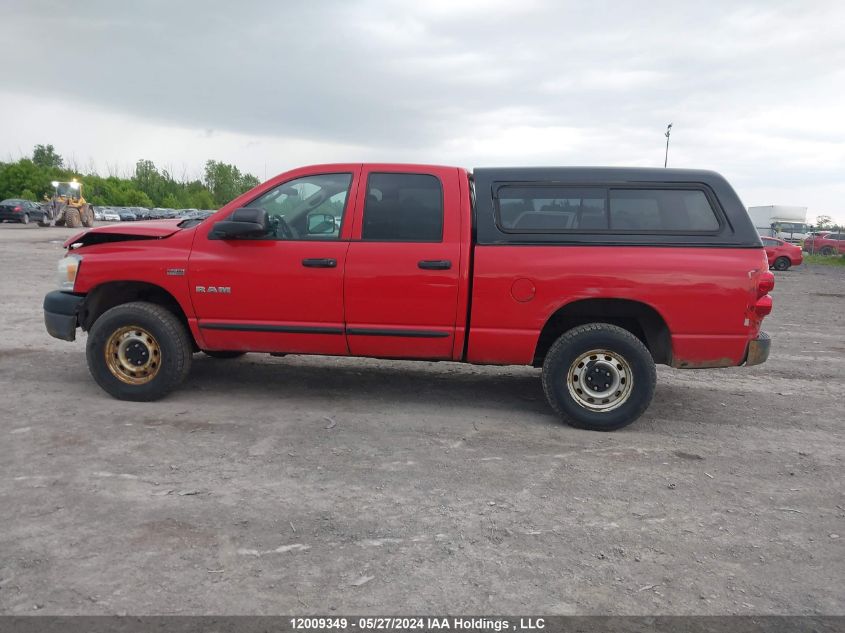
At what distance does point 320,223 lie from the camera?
16.6 ft

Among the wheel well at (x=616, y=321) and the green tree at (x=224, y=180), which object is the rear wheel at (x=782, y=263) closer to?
the wheel well at (x=616, y=321)

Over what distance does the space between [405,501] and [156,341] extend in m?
2.74

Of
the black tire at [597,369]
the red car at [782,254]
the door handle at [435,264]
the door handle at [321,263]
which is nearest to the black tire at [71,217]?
the red car at [782,254]

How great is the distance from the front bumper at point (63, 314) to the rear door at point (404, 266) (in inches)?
92.0

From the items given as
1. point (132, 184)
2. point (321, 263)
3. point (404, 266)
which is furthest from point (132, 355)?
point (132, 184)

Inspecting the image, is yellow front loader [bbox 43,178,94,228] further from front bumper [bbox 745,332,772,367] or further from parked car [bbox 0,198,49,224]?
front bumper [bbox 745,332,772,367]

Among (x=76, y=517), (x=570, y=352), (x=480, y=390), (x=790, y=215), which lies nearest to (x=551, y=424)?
(x=570, y=352)

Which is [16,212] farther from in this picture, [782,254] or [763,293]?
[763,293]

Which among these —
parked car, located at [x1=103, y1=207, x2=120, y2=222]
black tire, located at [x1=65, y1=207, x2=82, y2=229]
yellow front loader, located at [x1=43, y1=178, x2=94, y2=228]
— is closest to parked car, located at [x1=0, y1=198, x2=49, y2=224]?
yellow front loader, located at [x1=43, y1=178, x2=94, y2=228]

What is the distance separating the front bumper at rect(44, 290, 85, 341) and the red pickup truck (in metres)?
0.03

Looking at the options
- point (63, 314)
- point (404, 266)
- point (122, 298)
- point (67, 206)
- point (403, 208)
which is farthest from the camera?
point (67, 206)

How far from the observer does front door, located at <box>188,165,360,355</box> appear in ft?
16.2

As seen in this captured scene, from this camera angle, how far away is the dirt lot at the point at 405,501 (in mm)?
2662

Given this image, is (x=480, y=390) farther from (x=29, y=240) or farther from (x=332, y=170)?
(x=29, y=240)
